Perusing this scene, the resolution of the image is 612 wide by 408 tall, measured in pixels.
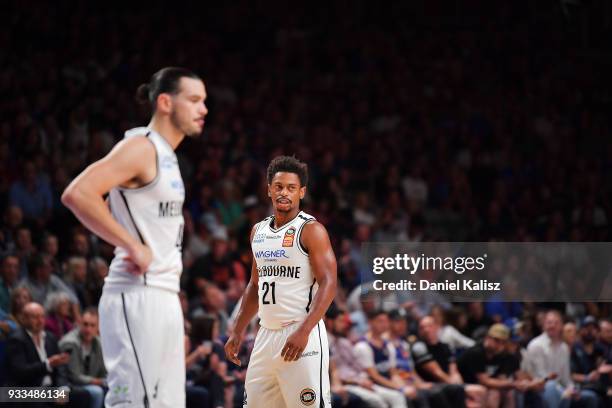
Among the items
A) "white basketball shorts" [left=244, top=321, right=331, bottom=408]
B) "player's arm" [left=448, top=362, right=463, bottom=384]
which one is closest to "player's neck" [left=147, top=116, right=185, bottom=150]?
"white basketball shorts" [left=244, top=321, right=331, bottom=408]

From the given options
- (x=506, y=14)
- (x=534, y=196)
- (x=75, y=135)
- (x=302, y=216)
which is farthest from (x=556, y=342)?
(x=506, y=14)

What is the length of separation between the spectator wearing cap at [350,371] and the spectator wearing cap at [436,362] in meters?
0.52

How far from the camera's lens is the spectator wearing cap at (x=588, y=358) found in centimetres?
1057

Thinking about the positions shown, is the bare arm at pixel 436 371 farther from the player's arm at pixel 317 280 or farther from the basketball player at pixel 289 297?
the player's arm at pixel 317 280

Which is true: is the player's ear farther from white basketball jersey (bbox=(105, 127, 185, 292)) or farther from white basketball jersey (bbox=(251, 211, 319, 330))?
white basketball jersey (bbox=(251, 211, 319, 330))

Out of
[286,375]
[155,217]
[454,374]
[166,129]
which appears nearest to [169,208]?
[155,217]

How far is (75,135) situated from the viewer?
12.2 m

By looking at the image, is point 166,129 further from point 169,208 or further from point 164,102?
point 169,208

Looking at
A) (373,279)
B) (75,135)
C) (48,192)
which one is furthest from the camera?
(75,135)

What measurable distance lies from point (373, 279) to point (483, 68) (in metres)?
7.70

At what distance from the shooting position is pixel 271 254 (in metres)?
6.20

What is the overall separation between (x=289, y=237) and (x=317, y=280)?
0.34 meters

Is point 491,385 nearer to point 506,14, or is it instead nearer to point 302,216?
point 302,216

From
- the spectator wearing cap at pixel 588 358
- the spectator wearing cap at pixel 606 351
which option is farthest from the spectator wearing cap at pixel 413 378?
the spectator wearing cap at pixel 606 351
